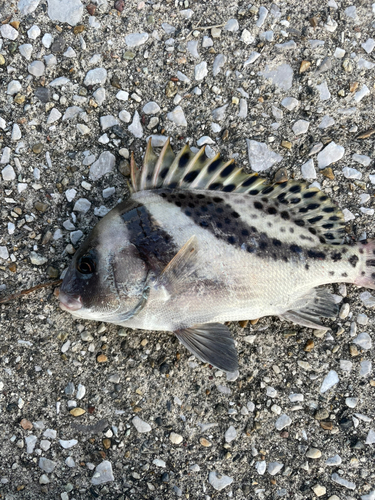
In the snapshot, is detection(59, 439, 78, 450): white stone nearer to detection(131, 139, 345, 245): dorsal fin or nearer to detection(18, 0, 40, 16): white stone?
detection(131, 139, 345, 245): dorsal fin

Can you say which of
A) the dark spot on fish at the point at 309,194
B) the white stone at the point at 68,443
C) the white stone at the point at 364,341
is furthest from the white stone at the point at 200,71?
the white stone at the point at 68,443

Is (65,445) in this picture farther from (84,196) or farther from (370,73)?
(370,73)

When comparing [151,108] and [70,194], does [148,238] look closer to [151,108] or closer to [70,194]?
[70,194]

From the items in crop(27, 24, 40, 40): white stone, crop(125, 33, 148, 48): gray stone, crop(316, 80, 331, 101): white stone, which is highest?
crop(27, 24, 40, 40): white stone

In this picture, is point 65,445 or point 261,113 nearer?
point 65,445

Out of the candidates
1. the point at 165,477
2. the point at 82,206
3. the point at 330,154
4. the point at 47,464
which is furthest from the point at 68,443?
the point at 330,154

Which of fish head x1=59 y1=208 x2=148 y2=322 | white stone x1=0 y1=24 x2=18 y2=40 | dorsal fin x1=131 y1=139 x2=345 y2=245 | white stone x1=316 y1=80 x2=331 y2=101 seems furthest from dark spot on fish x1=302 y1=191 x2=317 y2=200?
white stone x1=0 y1=24 x2=18 y2=40

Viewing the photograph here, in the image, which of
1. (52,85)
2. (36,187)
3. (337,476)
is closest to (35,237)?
(36,187)
